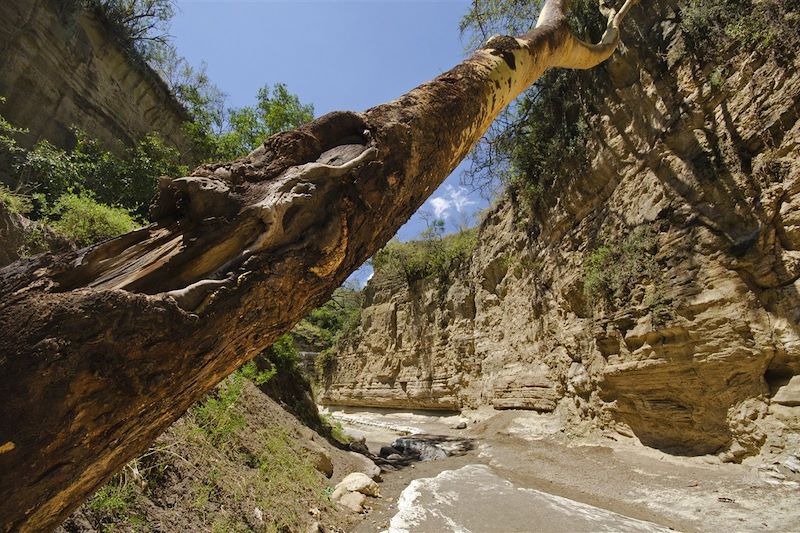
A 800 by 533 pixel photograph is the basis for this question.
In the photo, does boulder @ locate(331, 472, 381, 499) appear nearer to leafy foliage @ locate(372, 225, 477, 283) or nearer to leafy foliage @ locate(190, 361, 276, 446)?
leafy foliage @ locate(190, 361, 276, 446)

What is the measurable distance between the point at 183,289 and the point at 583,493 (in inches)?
261

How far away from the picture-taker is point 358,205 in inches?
62.7

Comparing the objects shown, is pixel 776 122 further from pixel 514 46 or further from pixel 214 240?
pixel 214 240

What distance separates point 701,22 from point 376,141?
8688mm

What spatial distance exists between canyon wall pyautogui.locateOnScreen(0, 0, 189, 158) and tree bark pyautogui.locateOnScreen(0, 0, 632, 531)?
1164cm

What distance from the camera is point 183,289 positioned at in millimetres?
1145

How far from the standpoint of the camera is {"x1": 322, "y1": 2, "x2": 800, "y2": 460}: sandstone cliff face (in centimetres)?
551

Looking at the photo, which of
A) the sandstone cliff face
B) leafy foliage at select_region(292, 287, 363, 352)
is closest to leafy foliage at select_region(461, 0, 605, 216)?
the sandstone cliff face

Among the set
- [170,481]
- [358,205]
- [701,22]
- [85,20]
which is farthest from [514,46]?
[85,20]

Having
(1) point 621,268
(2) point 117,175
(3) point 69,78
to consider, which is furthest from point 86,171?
(1) point 621,268

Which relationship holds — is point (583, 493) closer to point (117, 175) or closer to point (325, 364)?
point (117, 175)

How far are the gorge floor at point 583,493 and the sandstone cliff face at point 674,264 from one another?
0.56 m

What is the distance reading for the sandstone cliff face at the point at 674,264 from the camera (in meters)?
5.51

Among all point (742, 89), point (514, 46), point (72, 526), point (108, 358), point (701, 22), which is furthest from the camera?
point (701, 22)
